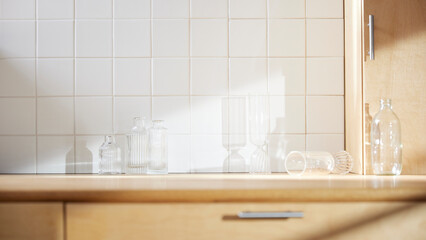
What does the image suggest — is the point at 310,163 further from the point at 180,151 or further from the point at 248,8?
the point at 248,8

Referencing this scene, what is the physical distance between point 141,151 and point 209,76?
0.40 m

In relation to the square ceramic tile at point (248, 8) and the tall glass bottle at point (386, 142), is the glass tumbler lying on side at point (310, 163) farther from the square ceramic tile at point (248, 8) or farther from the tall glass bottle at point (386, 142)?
the square ceramic tile at point (248, 8)

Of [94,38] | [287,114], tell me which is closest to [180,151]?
[287,114]

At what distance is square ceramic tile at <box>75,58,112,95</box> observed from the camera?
69.6 inches

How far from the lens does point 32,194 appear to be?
1.15 metres

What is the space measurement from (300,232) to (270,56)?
83 centimetres

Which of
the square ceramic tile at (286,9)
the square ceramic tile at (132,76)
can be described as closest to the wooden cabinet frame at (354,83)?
the square ceramic tile at (286,9)

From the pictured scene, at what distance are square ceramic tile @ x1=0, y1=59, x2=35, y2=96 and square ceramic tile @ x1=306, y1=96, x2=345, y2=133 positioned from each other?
112 centimetres

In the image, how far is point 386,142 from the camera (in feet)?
5.10

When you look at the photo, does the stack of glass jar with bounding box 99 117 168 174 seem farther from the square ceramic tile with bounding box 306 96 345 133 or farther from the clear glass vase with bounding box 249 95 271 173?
the square ceramic tile with bounding box 306 96 345 133

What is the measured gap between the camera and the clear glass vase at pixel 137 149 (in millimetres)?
1708

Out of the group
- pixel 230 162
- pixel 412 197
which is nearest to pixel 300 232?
pixel 412 197

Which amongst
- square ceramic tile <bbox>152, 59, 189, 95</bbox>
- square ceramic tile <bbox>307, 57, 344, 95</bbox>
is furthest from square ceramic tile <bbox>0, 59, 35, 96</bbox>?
square ceramic tile <bbox>307, 57, 344, 95</bbox>

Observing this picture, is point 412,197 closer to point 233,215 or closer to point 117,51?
point 233,215
